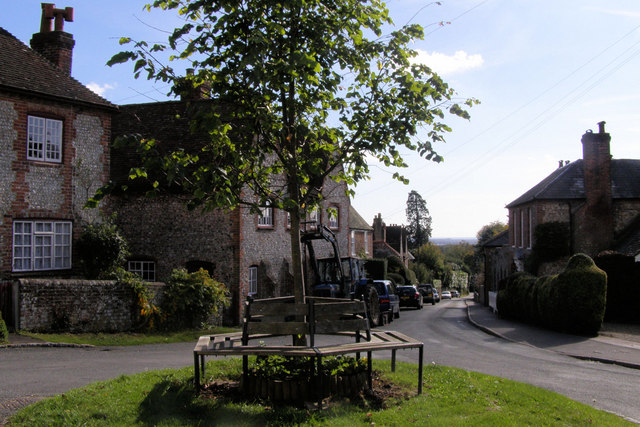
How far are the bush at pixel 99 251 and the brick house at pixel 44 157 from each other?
2.06 feet

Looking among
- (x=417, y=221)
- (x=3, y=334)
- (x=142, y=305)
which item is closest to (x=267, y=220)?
(x=142, y=305)

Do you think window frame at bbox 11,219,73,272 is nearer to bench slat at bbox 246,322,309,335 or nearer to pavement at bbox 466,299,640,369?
bench slat at bbox 246,322,309,335

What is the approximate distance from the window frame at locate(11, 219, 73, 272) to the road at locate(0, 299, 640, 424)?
18.8 feet

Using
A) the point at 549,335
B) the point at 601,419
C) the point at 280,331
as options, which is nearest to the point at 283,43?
the point at 280,331

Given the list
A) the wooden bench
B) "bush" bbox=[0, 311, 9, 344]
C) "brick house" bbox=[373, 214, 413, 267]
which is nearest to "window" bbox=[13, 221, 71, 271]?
"bush" bbox=[0, 311, 9, 344]

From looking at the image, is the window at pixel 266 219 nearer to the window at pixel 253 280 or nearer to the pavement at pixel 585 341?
the window at pixel 253 280

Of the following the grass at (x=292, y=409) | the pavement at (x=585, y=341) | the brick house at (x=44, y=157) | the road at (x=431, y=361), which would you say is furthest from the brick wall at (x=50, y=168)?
the pavement at (x=585, y=341)

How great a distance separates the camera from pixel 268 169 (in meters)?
8.51

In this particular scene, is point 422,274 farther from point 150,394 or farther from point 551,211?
point 150,394

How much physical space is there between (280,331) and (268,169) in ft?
8.59

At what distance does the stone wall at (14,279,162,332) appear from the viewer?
14.4m

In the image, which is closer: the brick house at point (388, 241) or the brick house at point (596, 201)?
the brick house at point (596, 201)

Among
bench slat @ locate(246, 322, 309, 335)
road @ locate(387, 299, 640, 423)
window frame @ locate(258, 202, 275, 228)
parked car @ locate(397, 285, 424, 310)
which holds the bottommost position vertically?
parked car @ locate(397, 285, 424, 310)

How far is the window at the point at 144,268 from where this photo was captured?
23.1 metres
